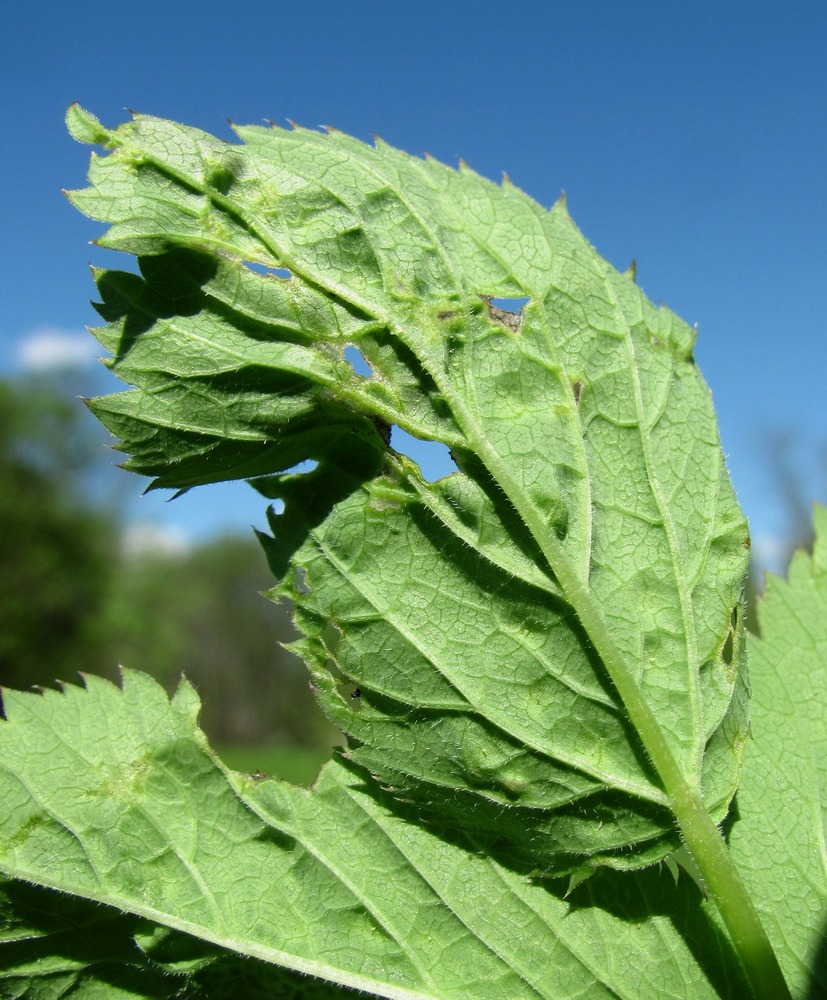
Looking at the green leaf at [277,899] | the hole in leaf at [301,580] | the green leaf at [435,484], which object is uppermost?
the green leaf at [435,484]

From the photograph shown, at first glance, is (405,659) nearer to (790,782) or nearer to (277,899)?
(277,899)

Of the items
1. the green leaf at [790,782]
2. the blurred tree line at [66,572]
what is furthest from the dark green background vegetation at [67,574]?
the green leaf at [790,782]

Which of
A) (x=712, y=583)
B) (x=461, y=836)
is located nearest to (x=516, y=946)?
(x=461, y=836)

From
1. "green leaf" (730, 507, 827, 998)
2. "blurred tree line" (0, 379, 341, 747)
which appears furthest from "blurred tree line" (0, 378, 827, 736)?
"green leaf" (730, 507, 827, 998)

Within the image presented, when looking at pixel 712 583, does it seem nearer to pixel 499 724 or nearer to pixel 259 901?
pixel 499 724

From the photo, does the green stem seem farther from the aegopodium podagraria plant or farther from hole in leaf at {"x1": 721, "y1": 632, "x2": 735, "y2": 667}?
hole in leaf at {"x1": 721, "y1": 632, "x2": 735, "y2": 667}

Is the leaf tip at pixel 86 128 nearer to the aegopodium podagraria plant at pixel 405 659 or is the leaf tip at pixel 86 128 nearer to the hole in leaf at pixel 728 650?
the aegopodium podagraria plant at pixel 405 659

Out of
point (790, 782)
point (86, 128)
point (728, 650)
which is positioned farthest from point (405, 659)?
point (86, 128)
